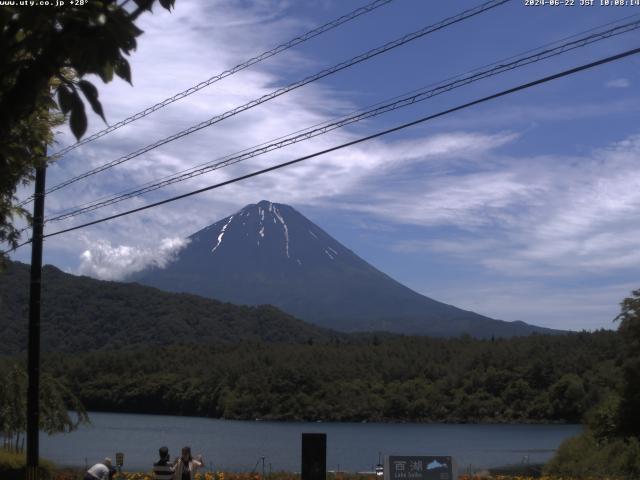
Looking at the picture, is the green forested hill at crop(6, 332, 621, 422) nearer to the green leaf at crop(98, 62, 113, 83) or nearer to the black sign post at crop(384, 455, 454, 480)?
the black sign post at crop(384, 455, 454, 480)

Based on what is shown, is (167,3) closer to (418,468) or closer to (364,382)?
(418,468)

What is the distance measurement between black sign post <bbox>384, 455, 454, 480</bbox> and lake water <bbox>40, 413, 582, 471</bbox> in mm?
23525

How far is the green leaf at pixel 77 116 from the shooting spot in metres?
4.21

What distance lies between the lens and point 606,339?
112 meters

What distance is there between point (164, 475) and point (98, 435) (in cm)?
6032

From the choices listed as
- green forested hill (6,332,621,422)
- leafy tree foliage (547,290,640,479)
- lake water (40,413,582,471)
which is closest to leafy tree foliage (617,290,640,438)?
Result: leafy tree foliage (547,290,640,479)

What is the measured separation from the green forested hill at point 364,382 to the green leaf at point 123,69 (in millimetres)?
98820

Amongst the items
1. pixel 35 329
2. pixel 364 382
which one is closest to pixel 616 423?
pixel 35 329

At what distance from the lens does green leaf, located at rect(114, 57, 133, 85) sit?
416 centimetres

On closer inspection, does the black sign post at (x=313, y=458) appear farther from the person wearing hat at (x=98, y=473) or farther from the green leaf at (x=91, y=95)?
the green leaf at (x=91, y=95)

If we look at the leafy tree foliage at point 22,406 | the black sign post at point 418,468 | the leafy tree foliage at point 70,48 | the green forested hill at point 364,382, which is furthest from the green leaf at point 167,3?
the green forested hill at point 364,382

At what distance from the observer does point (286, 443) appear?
65.9m

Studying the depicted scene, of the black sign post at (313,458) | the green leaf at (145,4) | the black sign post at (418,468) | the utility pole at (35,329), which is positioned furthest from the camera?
the utility pole at (35,329)

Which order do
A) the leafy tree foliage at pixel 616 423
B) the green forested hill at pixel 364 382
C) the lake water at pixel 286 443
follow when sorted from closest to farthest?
the leafy tree foliage at pixel 616 423
the lake water at pixel 286 443
the green forested hill at pixel 364 382
